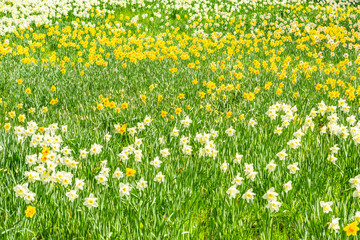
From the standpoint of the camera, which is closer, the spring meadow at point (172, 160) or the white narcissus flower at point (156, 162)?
the spring meadow at point (172, 160)

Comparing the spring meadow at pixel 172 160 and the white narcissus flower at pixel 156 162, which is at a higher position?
the white narcissus flower at pixel 156 162

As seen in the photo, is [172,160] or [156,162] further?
[172,160]

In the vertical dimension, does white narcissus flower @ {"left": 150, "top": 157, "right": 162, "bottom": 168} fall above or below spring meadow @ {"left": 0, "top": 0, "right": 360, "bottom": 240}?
above

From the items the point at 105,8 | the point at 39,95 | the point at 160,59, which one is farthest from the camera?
the point at 105,8

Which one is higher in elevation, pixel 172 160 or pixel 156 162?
pixel 156 162

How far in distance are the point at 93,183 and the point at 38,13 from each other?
11493mm

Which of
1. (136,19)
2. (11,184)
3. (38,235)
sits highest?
(136,19)

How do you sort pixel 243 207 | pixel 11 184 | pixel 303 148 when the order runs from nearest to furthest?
1. pixel 243 207
2. pixel 11 184
3. pixel 303 148

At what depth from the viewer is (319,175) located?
10.2 feet

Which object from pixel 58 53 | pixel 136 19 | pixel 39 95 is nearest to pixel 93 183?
pixel 39 95

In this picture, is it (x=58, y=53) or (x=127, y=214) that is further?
(x=58, y=53)

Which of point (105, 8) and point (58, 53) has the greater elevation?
point (105, 8)

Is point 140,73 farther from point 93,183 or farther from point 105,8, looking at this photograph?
point 105,8

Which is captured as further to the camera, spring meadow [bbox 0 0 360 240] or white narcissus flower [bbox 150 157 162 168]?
white narcissus flower [bbox 150 157 162 168]
